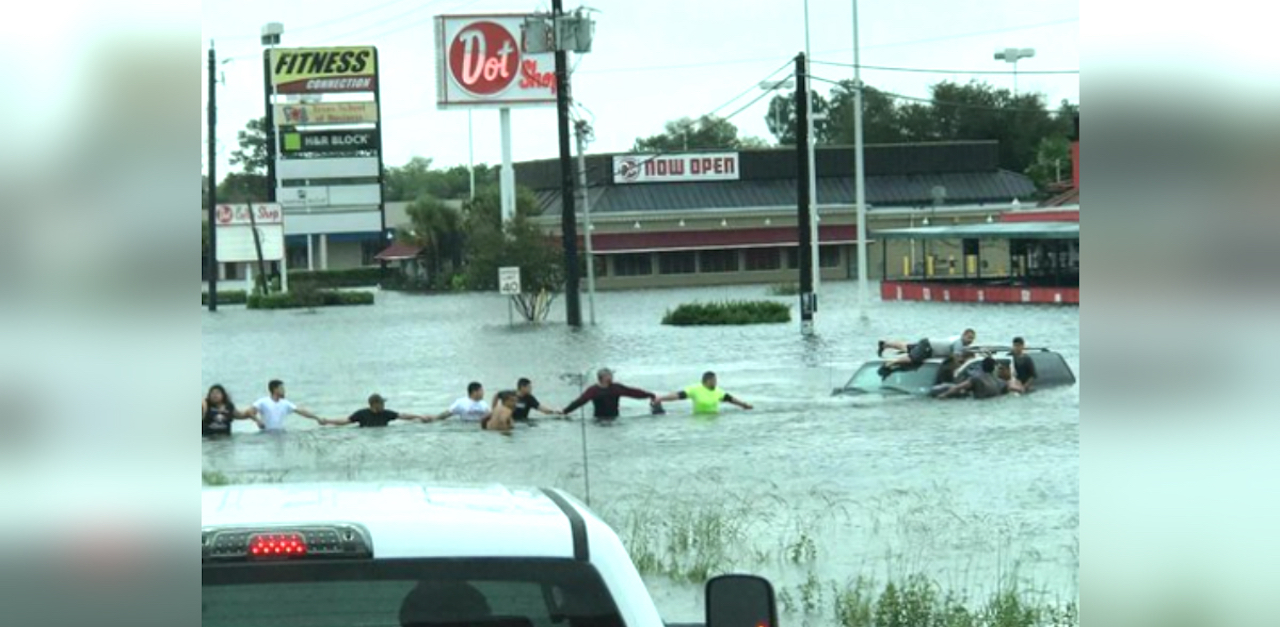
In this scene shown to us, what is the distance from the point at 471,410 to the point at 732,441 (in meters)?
3.66

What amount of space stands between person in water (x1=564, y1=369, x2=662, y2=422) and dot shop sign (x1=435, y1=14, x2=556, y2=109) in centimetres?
3894

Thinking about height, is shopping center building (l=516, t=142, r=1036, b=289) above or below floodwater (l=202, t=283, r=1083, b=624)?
above

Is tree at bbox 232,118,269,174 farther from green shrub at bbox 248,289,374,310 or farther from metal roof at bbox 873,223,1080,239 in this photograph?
metal roof at bbox 873,223,1080,239

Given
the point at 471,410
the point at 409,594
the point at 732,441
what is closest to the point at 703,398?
the point at 732,441

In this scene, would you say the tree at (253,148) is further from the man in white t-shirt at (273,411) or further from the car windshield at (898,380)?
the car windshield at (898,380)

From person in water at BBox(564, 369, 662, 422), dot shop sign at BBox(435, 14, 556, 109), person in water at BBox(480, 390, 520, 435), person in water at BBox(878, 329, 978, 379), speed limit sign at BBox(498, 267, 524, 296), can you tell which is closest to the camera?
person in water at BBox(480, 390, 520, 435)

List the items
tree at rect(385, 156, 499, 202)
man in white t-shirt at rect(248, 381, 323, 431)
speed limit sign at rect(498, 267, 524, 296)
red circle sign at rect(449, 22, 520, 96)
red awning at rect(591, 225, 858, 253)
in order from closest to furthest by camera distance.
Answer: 1. man in white t-shirt at rect(248, 381, 323, 431)
2. speed limit sign at rect(498, 267, 524, 296)
3. red awning at rect(591, 225, 858, 253)
4. tree at rect(385, 156, 499, 202)
5. red circle sign at rect(449, 22, 520, 96)

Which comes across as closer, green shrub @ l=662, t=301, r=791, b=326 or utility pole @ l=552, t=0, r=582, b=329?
utility pole @ l=552, t=0, r=582, b=329

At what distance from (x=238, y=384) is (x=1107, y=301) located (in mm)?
33086

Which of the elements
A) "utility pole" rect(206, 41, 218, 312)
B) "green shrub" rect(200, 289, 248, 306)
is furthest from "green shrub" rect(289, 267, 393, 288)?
"utility pole" rect(206, 41, 218, 312)

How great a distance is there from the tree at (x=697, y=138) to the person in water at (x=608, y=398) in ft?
81.1

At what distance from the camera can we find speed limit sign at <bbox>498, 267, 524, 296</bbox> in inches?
1737

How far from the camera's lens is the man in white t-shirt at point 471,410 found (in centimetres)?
2666

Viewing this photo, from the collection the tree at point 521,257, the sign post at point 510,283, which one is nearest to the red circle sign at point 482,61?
the tree at point 521,257
